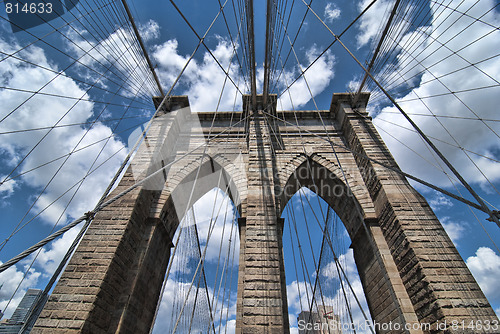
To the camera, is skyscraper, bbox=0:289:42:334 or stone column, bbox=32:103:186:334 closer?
skyscraper, bbox=0:289:42:334

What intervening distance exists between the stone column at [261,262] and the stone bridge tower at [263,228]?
2 centimetres

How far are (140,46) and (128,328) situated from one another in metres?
6.85

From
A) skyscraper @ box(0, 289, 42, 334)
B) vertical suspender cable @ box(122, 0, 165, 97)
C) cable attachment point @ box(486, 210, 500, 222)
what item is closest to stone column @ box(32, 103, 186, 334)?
skyscraper @ box(0, 289, 42, 334)

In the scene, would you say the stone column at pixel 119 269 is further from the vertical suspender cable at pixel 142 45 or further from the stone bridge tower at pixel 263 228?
the vertical suspender cable at pixel 142 45

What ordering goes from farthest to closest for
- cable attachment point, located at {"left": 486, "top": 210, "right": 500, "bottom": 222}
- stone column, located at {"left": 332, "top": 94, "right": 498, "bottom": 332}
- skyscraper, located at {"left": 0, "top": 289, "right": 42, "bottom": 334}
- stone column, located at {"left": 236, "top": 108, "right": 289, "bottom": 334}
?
stone column, located at {"left": 236, "top": 108, "right": 289, "bottom": 334} < stone column, located at {"left": 332, "top": 94, "right": 498, "bottom": 332} < skyscraper, located at {"left": 0, "top": 289, "right": 42, "bottom": 334} < cable attachment point, located at {"left": 486, "top": 210, "right": 500, "bottom": 222}

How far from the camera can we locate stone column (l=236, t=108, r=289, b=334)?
4379mm

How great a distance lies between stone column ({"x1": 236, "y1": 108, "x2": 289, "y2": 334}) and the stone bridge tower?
22 millimetres

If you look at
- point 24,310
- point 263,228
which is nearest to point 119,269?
point 263,228

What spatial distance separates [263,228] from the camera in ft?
18.5

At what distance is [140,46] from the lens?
6797 millimetres

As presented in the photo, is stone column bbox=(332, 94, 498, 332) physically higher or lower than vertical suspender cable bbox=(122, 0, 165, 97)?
lower

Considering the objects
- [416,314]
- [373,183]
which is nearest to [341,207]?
[373,183]

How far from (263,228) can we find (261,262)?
797 millimetres

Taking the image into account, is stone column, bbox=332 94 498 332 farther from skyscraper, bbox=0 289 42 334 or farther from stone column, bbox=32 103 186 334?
stone column, bbox=32 103 186 334
